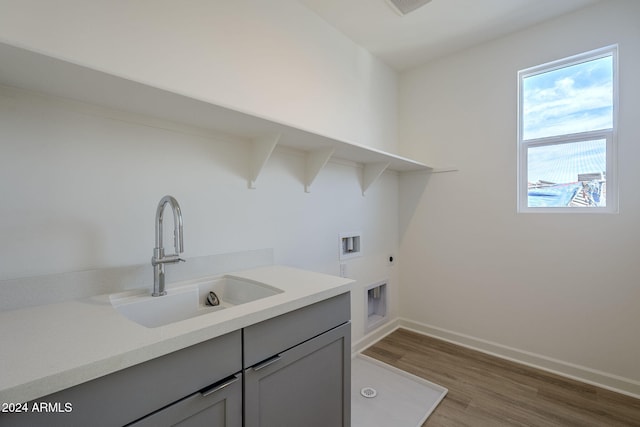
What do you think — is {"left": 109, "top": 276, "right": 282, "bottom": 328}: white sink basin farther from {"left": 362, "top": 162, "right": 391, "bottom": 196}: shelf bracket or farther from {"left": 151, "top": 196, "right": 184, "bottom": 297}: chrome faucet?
{"left": 362, "top": 162, "right": 391, "bottom": 196}: shelf bracket

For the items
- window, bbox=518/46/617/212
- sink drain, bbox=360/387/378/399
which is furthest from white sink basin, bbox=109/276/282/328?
window, bbox=518/46/617/212

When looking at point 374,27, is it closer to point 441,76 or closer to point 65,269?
point 441,76

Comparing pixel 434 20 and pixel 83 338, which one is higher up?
pixel 434 20

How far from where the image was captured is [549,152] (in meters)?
2.26

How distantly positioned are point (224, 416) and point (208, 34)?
5.72ft

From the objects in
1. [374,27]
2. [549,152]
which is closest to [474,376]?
[549,152]

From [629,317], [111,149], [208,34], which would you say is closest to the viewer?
[111,149]

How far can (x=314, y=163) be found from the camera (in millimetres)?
1974

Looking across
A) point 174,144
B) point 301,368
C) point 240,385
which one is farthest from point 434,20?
point 240,385

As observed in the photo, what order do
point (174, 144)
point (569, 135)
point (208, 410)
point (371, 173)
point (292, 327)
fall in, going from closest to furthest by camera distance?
1. point (208, 410)
2. point (292, 327)
3. point (174, 144)
4. point (569, 135)
5. point (371, 173)

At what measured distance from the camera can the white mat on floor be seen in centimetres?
169

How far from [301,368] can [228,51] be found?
1.68 metres

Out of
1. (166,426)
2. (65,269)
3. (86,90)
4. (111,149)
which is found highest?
(86,90)

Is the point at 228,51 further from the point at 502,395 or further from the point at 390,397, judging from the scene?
the point at 502,395
